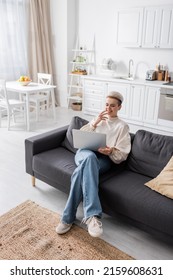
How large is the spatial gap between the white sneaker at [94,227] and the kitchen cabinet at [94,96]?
345 centimetres

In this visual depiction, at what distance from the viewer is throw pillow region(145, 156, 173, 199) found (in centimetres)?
181

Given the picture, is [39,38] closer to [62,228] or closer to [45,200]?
[45,200]

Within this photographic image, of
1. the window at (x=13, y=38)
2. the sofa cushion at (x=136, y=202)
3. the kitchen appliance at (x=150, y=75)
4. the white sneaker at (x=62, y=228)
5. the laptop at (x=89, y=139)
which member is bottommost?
the white sneaker at (x=62, y=228)

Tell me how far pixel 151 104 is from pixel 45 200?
2.74 meters

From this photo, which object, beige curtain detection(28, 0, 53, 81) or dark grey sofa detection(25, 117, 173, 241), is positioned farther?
beige curtain detection(28, 0, 53, 81)

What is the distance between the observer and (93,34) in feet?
17.4

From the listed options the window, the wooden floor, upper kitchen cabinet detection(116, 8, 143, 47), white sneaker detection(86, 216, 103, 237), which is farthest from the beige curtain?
white sneaker detection(86, 216, 103, 237)

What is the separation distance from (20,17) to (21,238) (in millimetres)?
4440

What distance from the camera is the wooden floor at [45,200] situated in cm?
185

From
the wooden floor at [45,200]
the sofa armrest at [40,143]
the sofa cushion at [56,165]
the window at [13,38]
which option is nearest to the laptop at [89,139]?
the sofa cushion at [56,165]

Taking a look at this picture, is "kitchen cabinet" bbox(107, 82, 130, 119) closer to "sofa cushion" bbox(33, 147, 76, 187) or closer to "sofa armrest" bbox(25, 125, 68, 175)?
"sofa armrest" bbox(25, 125, 68, 175)

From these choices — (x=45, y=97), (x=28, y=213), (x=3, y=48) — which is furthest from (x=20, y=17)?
(x=28, y=213)

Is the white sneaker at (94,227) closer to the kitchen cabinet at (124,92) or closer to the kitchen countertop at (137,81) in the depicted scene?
the kitchen countertop at (137,81)

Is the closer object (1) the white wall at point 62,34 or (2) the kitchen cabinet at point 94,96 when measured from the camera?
(2) the kitchen cabinet at point 94,96
